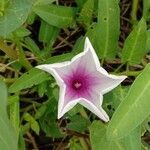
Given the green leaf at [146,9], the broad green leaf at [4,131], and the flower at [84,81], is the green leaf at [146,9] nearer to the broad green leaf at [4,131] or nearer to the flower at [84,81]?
the flower at [84,81]

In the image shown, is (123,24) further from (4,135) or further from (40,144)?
(4,135)

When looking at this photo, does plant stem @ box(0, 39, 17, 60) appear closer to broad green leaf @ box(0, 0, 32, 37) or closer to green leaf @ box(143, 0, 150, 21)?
broad green leaf @ box(0, 0, 32, 37)

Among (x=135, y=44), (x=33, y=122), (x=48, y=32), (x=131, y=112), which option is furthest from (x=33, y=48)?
(x=131, y=112)

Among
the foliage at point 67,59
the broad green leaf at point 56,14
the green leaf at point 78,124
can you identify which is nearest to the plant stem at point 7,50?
the foliage at point 67,59

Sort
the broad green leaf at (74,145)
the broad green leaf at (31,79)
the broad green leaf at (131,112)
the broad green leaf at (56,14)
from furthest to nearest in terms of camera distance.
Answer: the broad green leaf at (74,145), the broad green leaf at (56,14), the broad green leaf at (31,79), the broad green leaf at (131,112)

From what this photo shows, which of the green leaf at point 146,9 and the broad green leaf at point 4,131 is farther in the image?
the green leaf at point 146,9

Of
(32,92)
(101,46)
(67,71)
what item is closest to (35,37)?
(32,92)
